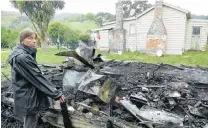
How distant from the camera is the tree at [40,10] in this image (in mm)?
21380

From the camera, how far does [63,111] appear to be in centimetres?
356

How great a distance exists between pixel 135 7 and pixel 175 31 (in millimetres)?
29368

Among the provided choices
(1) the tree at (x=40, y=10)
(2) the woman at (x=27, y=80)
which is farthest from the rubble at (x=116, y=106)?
(1) the tree at (x=40, y=10)

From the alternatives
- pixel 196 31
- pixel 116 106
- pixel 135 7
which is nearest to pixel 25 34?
pixel 116 106

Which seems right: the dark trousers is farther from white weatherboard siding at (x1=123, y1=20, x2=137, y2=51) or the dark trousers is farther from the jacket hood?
white weatherboard siding at (x1=123, y1=20, x2=137, y2=51)

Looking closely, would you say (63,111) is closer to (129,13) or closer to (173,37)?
(173,37)

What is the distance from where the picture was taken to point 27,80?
2885 mm

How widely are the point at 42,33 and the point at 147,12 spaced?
11312 mm

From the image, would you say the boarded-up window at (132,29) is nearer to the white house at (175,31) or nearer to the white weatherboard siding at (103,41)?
the white house at (175,31)

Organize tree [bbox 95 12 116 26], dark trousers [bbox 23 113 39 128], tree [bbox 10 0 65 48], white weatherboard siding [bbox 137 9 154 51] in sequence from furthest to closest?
tree [bbox 95 12 116 26]
tree [bbox 10 0 65 48]
white weatherboard siding [bbox 137 9 154 51]
dark trousers [bbox 23 113 39 128]

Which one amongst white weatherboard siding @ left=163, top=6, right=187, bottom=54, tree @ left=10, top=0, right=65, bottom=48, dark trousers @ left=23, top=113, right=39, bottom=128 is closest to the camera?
dark trousers @ left=23, top=113, right=39, bottom=128

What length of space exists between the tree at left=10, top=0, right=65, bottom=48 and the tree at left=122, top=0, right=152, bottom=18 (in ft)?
79.4

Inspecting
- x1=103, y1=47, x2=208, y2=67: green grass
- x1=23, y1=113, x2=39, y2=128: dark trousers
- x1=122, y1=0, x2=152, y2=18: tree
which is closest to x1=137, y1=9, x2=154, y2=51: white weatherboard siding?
x1=103, y1=47, x2=208, y2=67: green grass

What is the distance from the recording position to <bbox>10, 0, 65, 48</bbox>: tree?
2138 cm
